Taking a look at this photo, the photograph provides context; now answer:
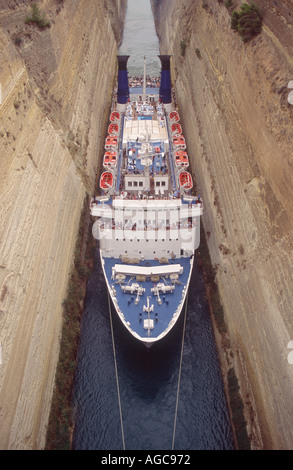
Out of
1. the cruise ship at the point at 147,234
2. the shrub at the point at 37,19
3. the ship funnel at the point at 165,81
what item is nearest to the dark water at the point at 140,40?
the ship funnel at the point at 165,81

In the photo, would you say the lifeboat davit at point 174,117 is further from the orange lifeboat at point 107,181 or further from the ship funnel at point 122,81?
the orange lifeboat at point 107,181

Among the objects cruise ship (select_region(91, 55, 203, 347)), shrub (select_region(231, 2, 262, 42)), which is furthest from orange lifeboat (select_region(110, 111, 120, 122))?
shrub (select_region(231, 2, 262, 42))

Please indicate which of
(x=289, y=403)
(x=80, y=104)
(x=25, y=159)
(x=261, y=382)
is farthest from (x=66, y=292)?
(x=80, y=104)

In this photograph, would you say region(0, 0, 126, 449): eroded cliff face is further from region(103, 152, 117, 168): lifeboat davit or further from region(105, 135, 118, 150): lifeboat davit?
region(103, 152, 117, 168): lifeboat davit

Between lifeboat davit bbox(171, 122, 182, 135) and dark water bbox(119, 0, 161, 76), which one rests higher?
dark water bbox(119, 0, 161, 76)

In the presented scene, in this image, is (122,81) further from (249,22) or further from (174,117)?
(249,22)

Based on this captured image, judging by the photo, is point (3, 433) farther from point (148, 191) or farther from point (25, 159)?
point (148, 191)

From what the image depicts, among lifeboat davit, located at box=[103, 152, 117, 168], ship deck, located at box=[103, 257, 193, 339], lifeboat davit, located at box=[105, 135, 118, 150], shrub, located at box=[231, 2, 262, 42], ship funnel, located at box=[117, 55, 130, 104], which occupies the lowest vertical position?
ship deck, located at box=[103, 257, 193, 339]
